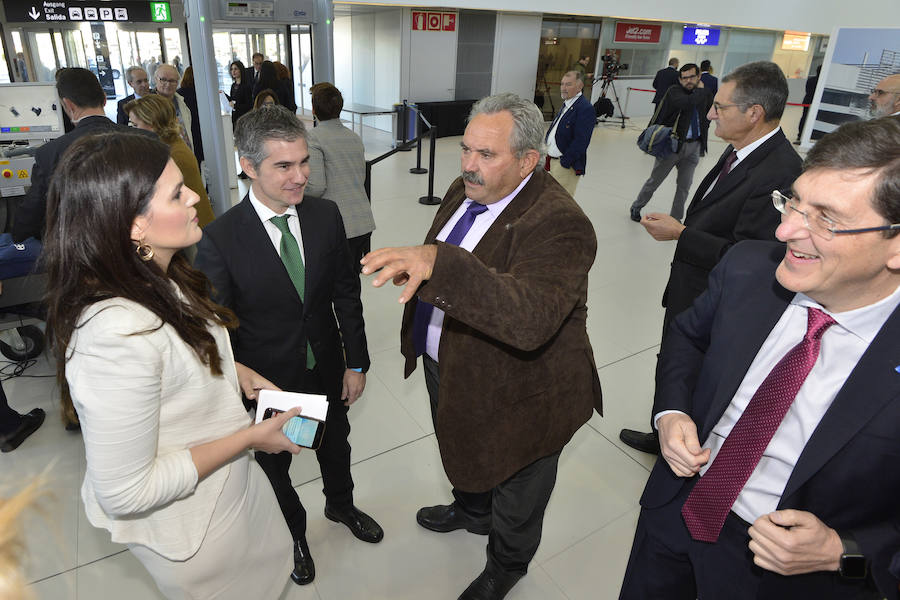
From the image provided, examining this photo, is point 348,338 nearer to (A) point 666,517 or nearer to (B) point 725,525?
(A) point 666,517

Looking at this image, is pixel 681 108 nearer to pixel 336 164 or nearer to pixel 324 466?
pixel 336 164

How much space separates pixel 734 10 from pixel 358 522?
59.3 ft

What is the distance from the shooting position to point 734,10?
15.2m

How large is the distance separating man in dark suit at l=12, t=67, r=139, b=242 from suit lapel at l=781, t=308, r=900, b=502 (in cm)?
330

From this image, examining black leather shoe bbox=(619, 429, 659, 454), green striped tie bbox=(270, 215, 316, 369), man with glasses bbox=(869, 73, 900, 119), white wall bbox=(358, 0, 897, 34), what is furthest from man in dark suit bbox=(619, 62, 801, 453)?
white wall bbox=(358, 0, 897, 34)

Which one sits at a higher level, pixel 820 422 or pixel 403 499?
pixel 820 422

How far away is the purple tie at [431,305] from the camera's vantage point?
1811 mm

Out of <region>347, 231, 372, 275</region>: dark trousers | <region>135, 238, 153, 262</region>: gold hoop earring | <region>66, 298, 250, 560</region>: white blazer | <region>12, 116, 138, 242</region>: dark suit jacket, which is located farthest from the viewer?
<region>347, 231, 372, 275</region>: dark trousers

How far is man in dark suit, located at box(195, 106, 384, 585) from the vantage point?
5.95ft

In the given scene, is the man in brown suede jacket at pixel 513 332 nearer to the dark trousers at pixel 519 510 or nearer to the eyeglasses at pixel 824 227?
the dark trousers at pixel 519 510

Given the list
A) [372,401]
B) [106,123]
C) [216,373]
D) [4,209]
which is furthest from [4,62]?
[216,373]

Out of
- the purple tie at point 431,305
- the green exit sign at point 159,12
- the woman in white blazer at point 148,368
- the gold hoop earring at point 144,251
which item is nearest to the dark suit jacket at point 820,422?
the purple tie at point 431,305

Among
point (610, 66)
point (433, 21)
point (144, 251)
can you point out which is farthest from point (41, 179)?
point (610, 66)

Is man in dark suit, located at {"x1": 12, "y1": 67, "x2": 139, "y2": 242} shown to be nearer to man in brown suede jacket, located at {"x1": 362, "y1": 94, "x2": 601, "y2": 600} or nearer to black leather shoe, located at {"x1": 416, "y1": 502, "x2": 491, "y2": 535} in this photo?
man in brown suede jacket, located at {"x1": 362, "y1": 94, "x2": 601, "y2": 600}
